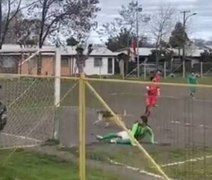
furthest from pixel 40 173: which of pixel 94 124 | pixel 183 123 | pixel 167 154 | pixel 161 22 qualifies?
pixel 161 22

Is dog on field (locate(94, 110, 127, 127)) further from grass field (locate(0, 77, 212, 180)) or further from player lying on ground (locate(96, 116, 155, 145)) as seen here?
player lying on ground (locate(96, 116, 155, 145))

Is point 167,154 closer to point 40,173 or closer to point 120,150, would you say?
point 120,150

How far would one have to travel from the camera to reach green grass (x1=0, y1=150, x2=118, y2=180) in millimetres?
9344

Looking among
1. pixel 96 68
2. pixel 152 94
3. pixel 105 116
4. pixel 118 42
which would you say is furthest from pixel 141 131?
pixel 118 42

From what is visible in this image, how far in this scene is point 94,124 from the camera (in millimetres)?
10227

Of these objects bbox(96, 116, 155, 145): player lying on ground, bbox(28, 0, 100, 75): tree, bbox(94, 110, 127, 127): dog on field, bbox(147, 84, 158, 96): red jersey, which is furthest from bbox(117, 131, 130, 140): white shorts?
bbox(28, 0, 100, 75): tree

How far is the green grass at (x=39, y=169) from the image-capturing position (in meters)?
9.34

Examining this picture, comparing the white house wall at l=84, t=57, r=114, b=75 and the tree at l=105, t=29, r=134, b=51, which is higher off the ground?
the tree at l=105, t=29, r=134, b=51

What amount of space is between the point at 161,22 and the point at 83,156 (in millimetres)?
82877

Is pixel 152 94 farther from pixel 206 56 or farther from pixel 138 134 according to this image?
A: pixel 206 56

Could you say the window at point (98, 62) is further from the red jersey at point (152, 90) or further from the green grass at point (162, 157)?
the red jersey at point (152, 90)

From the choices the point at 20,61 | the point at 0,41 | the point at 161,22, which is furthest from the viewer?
the point at 161,22

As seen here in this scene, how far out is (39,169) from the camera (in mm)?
10328

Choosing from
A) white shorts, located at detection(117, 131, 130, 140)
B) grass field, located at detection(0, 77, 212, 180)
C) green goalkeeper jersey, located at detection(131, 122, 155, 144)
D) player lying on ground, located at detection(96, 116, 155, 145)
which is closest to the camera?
grass field, located at detection(0, 77, 212, 180)
